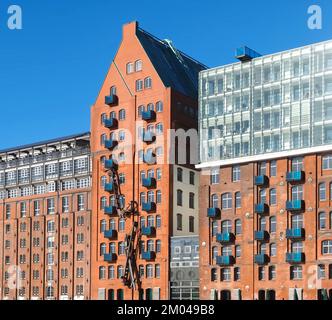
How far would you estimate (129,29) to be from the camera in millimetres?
99750

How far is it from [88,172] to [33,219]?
13.8 meters

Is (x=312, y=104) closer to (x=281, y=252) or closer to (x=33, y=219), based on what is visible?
(x=281, y=252)

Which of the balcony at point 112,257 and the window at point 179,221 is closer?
the window at point 179,221

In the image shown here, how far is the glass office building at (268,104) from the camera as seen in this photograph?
79.9 m

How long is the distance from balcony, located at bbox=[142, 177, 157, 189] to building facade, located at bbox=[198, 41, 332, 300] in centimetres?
798

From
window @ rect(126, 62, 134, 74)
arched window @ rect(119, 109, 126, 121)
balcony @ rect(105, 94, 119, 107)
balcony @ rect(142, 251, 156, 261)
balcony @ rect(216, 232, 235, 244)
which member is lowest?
balcony @ rect(142, 251, 156, 261)

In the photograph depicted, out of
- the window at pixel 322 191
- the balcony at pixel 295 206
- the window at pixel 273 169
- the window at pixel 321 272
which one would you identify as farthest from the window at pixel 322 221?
the window at pixel 273 169

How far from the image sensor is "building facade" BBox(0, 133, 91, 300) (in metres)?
105

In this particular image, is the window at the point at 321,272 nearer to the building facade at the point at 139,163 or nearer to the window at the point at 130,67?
the building facade at the point at 139,163

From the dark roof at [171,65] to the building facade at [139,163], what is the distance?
20cm

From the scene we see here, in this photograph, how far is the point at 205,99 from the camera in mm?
90562

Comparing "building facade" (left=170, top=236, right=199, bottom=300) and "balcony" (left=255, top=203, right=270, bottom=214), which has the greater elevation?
"balcony" (left=255, top=203, right=270, bottom=214)

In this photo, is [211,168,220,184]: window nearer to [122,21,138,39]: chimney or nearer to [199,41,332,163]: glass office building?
[199,41,332,163]: glass office building

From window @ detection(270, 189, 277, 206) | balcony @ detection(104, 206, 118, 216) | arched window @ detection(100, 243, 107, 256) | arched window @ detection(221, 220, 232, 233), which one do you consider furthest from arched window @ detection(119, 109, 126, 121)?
window @ detection(270, 189, 277, 206)
